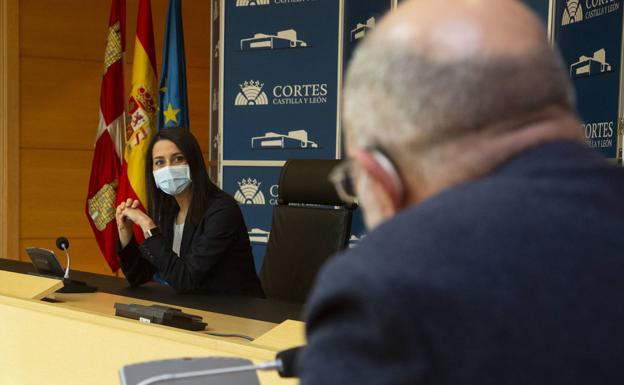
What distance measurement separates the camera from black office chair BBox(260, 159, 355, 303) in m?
2.76

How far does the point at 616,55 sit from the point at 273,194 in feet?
7.39

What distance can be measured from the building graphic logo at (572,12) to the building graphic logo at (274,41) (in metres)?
1.60

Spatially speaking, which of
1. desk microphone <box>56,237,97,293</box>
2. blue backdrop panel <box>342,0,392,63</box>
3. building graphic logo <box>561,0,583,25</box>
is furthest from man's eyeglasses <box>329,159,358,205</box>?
blue backdrop panel <box>342,0,392,63</box>

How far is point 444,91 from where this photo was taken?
52cm

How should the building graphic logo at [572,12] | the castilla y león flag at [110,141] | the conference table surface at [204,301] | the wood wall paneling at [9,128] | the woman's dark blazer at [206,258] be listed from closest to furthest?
the conference table surface at [204,301] < the woman's dark blazer at [206,258] < the building graphic logo at [572,12] < the castilla y león flag at [110,141] < the wood wall paneling at [9,128]

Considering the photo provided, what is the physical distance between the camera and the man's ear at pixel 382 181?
0.56 meters

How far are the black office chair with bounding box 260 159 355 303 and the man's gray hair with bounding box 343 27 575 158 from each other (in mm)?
2129

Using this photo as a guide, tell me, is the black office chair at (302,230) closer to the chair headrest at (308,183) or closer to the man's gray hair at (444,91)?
the chair headrest at (308,183)

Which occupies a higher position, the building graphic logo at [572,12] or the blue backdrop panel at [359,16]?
the blue backdrop panel at [359,16]

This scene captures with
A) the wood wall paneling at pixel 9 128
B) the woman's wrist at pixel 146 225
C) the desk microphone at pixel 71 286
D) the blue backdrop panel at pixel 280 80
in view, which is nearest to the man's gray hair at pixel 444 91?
the desk microphone at pixel 71 286

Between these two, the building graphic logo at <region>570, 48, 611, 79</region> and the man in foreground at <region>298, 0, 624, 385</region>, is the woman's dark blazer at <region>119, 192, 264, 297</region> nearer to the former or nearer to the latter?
the building graphic logo at <region>570, 48, 611, 79</region>

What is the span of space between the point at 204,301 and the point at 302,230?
2.18ft

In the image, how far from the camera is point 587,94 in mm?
3639

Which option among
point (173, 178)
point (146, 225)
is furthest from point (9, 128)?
point (146, 225)
